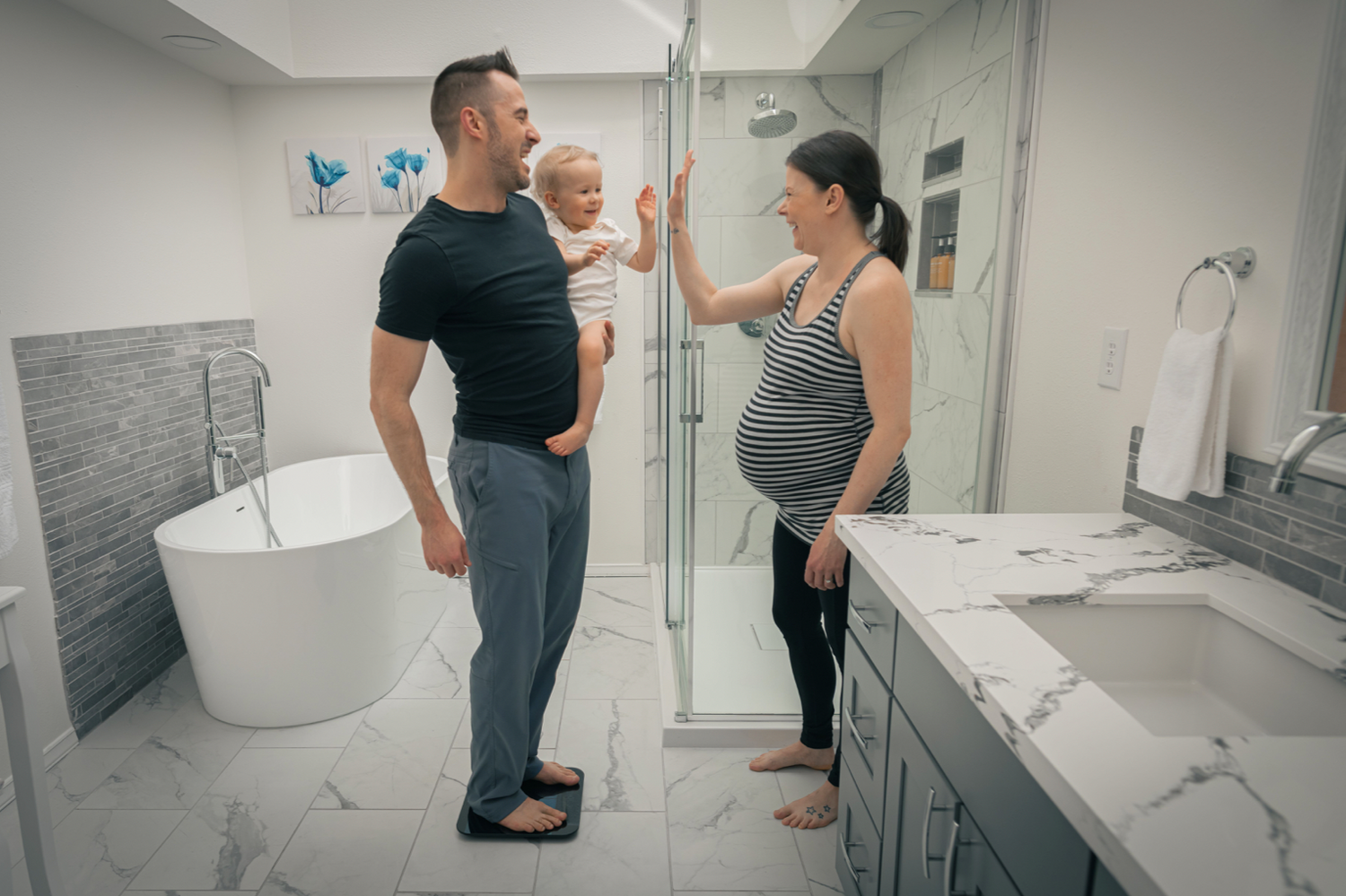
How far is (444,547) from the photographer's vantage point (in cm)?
154

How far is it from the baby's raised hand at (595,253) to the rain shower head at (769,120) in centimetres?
54

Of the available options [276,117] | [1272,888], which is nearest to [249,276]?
[276,117]

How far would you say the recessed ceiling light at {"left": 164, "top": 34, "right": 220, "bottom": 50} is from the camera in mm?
2410

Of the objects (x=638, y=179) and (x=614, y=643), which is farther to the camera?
(x=638, y=179)

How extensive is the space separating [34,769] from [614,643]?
5.45ft

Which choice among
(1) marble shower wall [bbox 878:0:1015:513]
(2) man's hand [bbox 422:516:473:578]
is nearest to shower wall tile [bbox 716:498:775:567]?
(1) marble shower wall [bbox 878:0:1015:513]

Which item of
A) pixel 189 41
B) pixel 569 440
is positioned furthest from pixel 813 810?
pixel 189 41

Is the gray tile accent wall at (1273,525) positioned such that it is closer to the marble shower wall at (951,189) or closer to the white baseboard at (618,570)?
the marble shower wall at (951,189)

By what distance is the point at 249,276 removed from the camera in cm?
312

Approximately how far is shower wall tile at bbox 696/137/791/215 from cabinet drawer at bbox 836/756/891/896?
1369mm

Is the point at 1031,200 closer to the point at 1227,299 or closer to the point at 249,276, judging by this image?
the point at 1227,299

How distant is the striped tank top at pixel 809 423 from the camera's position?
1.45 metres

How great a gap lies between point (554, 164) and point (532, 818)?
1555mm

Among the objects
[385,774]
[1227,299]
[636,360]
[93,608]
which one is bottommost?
[385,774]
